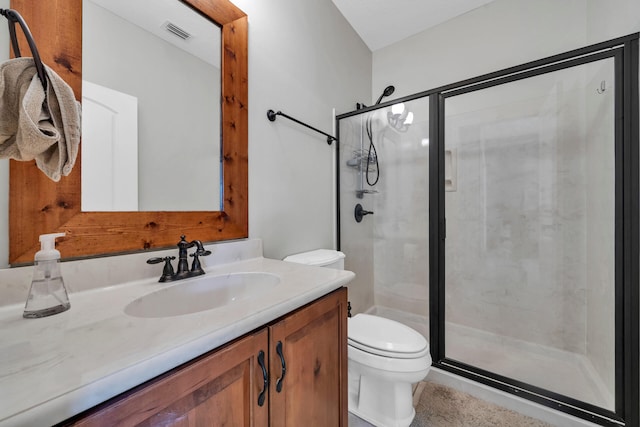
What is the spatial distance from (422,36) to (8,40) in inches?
99.1

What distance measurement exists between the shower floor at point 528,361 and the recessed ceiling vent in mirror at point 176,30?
218 cm

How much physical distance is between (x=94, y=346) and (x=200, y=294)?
472 millimetres

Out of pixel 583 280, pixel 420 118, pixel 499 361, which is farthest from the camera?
pixel 420 118

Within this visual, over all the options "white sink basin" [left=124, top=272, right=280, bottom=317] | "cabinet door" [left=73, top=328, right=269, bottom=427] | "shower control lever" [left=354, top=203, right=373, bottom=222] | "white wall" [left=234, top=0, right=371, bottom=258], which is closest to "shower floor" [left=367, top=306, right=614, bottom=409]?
"shower control lever" [left=354, top=203, right=373, bottom=222]

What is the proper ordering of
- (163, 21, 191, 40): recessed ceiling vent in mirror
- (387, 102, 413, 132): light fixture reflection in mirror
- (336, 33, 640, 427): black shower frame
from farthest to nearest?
(387, 102, 413, 132): light fixture reflection in mirror → (336, 33, 640, 427): black shower frame → (163, 21, 191, 40): recessed ceiling vent in mirror

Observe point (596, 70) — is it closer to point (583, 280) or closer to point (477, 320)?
point (583, 280)

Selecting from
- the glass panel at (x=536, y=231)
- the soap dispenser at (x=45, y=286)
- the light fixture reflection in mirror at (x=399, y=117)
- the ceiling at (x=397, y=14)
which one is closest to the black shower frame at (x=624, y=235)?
the glass panel at (x=536, y=231)

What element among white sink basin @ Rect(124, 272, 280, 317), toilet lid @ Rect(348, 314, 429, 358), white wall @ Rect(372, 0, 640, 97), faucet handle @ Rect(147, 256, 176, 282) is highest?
white wall @ Rect(372, 0, 640, 97)

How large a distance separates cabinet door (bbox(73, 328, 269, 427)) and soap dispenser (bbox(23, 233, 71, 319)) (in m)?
0.39

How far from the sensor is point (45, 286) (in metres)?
0.59

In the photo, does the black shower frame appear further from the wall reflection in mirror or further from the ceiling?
the wall reflection in mirror

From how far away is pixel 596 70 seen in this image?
1.27 m

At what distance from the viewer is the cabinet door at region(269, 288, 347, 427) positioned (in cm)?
65

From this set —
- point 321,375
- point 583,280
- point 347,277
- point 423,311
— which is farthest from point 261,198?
point 583,280
